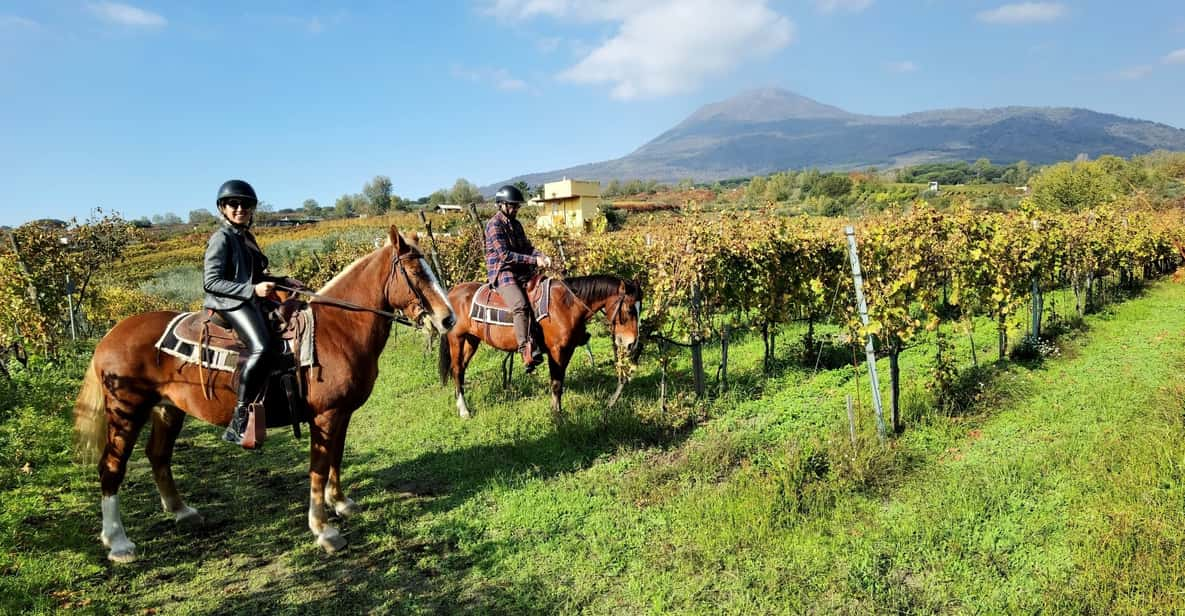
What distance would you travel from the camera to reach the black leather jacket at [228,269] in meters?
4.40

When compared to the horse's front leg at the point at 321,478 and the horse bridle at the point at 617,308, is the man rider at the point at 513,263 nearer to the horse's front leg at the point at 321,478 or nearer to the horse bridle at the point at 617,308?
the horse bridle at the point at 617,308

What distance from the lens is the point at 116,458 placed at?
489 cm

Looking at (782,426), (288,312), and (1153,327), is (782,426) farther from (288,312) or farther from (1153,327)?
(1153,327)

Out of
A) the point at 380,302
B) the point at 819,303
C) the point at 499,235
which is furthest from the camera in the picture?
the point at 819,303

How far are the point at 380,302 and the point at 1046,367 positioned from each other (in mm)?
9049

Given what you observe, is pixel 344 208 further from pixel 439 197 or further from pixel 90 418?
pixel 90 418

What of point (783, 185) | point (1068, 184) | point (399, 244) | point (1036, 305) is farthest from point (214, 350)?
point (783, 185)

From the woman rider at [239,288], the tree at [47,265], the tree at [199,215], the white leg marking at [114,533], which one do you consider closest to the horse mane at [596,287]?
the woman rider at [239,288]

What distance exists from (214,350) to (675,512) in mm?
4195

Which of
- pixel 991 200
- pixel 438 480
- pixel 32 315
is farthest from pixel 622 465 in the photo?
pixel 991 200

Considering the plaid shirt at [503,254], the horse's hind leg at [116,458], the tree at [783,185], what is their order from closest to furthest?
the horse's hind leg at [116,458], the plaid shirt at [503,254], the tree at [783,185]

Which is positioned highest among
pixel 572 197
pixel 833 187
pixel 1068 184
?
pixel 572 197

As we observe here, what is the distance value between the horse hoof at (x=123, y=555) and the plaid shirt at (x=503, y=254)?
185 inches

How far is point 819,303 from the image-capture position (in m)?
8.63
